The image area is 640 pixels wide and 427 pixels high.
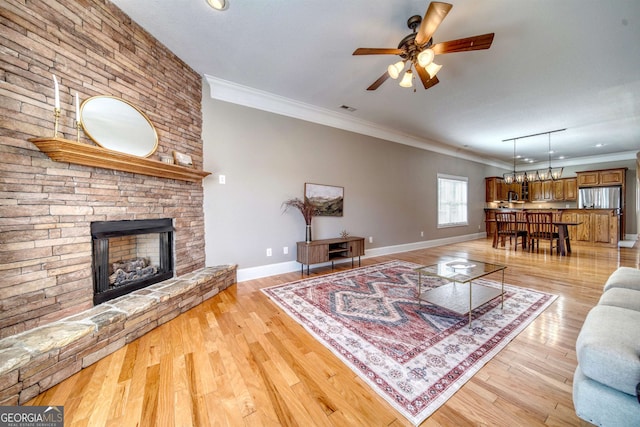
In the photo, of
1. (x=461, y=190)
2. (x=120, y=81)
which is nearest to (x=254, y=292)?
(x=120, y=81)

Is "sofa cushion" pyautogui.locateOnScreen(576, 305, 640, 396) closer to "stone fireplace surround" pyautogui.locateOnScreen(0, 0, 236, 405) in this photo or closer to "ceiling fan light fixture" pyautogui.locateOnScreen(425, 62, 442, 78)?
"ceiling fan light fixture" pyautogui.locateOnScreen(425, 62, 442, 78)

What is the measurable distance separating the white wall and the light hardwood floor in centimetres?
140

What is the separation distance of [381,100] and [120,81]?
3316 mm

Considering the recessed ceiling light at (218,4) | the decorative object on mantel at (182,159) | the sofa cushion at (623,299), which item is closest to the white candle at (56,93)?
the decorative object on mantel at (182,159)

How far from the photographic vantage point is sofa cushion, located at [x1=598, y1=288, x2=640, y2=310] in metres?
1.48

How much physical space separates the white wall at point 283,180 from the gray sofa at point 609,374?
332 centimetres

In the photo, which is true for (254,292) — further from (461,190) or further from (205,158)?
(461,190)

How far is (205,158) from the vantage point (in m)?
3.18

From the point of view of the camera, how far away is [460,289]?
2.70 meters

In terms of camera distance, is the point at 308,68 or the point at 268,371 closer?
the point at 268,371

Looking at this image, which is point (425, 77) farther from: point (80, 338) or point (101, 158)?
point (80, 338)

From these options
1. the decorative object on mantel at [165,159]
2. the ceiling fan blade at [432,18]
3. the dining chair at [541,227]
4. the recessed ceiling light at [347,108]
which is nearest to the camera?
the ceiling fan blade at [432,18]

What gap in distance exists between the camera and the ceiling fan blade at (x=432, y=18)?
1558 mm

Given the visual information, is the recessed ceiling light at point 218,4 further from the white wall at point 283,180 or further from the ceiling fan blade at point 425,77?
the ceiling fan blade at point 425,77
